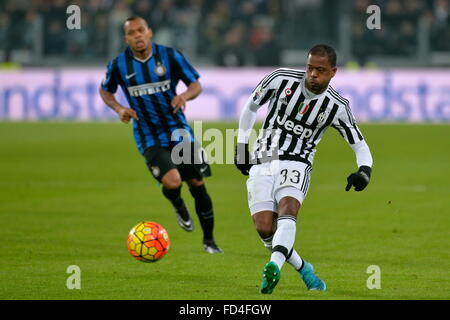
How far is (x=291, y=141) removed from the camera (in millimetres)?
7723

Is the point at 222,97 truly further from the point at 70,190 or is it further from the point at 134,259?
the point at 134,259

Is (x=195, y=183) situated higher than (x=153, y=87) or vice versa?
(x=153, y=87)

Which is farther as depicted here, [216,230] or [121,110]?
[216,230]

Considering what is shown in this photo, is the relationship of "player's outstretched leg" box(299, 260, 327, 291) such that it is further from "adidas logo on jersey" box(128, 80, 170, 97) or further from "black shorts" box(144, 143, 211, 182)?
"adidas logo on jersey" box(128, 80, 170, 97)

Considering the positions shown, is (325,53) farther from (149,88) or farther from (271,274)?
(149,88)

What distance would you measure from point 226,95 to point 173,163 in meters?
15.0

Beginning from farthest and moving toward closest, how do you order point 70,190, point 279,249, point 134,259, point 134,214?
point 70,190, point 134,214, point 134,259, point 279,249

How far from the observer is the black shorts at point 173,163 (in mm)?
9547

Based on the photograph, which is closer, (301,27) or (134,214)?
(134,214)

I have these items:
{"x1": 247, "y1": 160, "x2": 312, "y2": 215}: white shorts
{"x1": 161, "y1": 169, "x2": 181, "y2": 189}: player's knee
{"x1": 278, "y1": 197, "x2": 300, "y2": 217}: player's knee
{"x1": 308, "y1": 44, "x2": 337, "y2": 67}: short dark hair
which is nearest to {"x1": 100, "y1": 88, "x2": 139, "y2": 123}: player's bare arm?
{"x1": 161, "y1": 169, "x2": 181, "y2": 189}: player's knee
